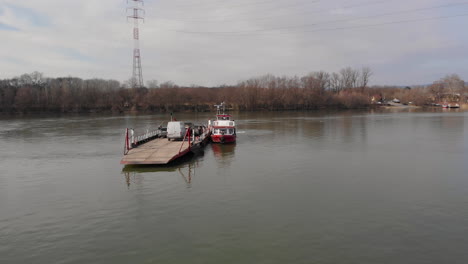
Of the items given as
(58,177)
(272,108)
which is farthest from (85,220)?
(272,108)

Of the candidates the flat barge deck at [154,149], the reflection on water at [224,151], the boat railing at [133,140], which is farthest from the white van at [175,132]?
the reflection on water at [224,151]

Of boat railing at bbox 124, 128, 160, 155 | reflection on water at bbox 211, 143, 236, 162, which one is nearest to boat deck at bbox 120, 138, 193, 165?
boat railing at bbox 124, 128, 160, 155

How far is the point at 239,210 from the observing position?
14766 mm

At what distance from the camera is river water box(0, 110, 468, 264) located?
1095cm

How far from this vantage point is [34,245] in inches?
454

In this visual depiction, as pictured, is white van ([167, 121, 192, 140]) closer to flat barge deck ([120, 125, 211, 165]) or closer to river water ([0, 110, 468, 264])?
flat barge deck ([120, 125, 211, 165])

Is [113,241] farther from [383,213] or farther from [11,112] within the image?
[11,112]

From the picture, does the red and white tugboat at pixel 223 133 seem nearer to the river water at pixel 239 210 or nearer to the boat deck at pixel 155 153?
the boat deck at pixel 155 153

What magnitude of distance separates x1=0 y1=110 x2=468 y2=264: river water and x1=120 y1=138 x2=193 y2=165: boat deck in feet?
2.47

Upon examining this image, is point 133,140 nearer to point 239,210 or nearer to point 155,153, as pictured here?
point 155,153

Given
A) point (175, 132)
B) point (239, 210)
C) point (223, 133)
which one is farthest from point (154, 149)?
point (239, 210)

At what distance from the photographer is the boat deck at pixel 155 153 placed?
22.8 metres

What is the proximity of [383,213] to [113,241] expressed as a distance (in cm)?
1139

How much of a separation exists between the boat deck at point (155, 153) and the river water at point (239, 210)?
0.75m
